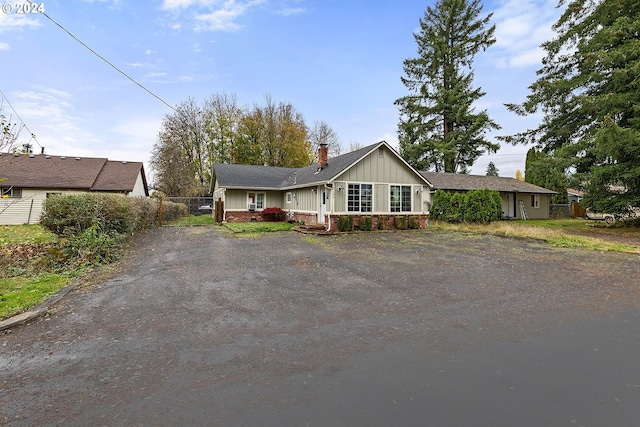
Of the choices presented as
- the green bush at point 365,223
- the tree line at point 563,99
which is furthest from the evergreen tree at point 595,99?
the green bush at point 365,223

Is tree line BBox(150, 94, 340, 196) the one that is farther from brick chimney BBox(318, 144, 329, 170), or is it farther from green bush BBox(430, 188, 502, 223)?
green bush BBox(430, 188, 502, 223)

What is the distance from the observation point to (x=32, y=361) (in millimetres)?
3068

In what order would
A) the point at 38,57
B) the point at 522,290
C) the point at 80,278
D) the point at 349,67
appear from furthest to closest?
the point at 349,67
the point at 38,57
the point at 80,278
the point at 522,290

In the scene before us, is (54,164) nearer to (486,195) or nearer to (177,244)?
(177,244)

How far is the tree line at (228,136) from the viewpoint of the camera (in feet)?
110

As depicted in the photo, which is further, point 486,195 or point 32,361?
point 486,195

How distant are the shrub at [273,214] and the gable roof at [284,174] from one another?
1.58m

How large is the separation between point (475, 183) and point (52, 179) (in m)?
31.5

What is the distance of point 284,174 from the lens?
2453cm

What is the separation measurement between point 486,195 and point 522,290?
1479 cm

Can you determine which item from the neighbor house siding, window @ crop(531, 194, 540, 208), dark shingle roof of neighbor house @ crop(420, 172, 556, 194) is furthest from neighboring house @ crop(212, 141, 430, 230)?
window @ crop(531, 194, 540, 208)

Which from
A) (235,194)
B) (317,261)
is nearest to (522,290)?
(317,261)

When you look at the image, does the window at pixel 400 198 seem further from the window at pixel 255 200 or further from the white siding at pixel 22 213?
the white siding at pixel 22 213

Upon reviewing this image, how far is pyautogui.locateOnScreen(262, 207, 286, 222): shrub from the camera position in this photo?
2078 centimetres
